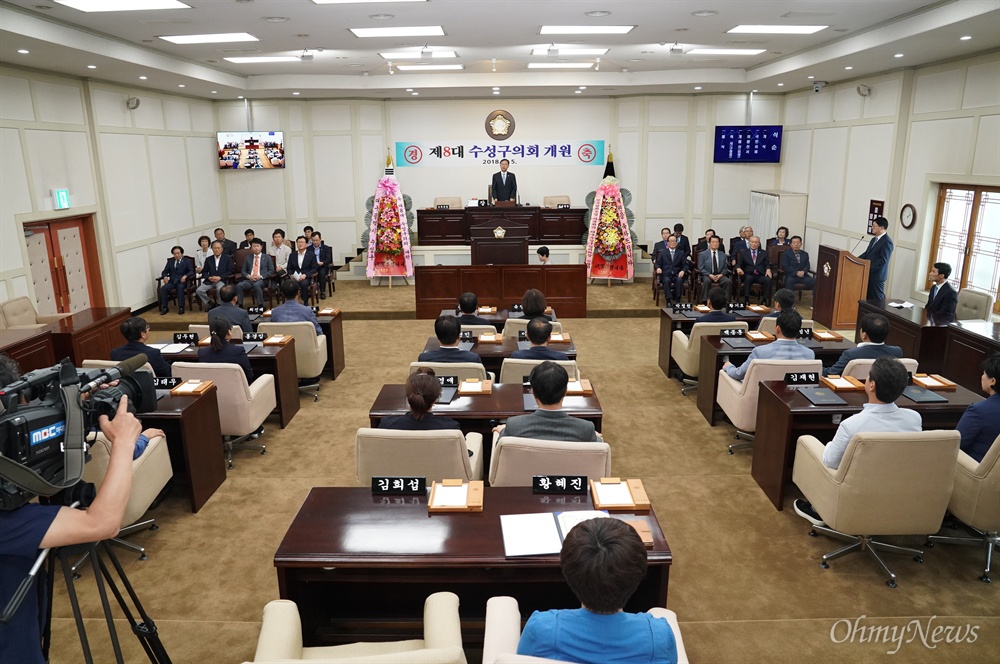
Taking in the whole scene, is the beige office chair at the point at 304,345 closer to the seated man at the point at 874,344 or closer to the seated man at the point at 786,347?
the seated man at the point at 786,347

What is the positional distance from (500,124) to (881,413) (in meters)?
11.2


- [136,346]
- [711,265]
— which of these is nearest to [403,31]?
[136,346]

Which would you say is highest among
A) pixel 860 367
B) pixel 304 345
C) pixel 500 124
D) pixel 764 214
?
pixel 500 124

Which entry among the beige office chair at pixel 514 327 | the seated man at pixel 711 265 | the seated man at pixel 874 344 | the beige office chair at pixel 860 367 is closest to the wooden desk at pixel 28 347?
the beige office chair at pixel 514 327

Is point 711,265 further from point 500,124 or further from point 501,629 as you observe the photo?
point 501,629

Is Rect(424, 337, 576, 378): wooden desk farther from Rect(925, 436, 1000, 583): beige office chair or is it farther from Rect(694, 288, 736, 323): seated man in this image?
Rect(925, 436, 1000, 583): beige office chair

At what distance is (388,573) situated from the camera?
102 inches

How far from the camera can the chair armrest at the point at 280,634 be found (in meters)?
2.20

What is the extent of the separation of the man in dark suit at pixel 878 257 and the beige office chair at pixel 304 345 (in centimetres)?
701

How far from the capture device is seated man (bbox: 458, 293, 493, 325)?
252 inches

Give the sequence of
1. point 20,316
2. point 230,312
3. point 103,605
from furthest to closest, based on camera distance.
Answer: point 20,316
point 230,312
point 103,605

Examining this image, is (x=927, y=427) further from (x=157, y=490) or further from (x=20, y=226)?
(x=20, y=226)

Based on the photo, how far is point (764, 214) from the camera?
42.1ft

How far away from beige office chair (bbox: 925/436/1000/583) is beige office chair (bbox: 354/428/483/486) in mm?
2709
